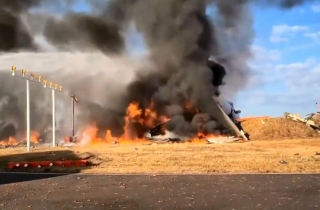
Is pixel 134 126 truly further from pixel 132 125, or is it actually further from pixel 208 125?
pixel 208 125

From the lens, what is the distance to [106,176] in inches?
683

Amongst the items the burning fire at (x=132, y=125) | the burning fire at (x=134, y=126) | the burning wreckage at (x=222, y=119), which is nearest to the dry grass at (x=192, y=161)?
the burning wreckage at (x=222, y=119)

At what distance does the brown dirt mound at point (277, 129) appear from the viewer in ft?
125

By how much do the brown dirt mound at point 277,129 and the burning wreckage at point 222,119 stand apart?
0.91 metres

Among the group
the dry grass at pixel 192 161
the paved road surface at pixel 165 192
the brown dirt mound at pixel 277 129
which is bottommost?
the paved road surface at pixel 165 192

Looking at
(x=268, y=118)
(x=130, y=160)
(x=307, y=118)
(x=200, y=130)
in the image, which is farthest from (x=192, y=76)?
(x=130, y=160)

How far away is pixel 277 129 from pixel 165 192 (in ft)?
92.8

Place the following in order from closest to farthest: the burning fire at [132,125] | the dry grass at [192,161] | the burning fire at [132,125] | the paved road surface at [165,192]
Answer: the paved road surface at [165,192] → the dry grass at [192,161] → the burning fire at [132,125] → the burning fire at [132,125]

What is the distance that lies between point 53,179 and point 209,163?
765 centimetres

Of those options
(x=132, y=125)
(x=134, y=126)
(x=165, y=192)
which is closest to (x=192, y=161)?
(x=165, y=192)

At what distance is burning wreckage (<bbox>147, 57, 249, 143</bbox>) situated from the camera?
37844 millimetres

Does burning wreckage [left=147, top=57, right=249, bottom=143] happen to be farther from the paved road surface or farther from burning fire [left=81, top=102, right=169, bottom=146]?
the paved road surface

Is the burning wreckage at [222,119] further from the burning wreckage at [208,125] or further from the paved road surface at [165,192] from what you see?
the paved road surface at [165,192]

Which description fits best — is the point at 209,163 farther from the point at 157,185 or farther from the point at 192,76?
the point at 192,76
